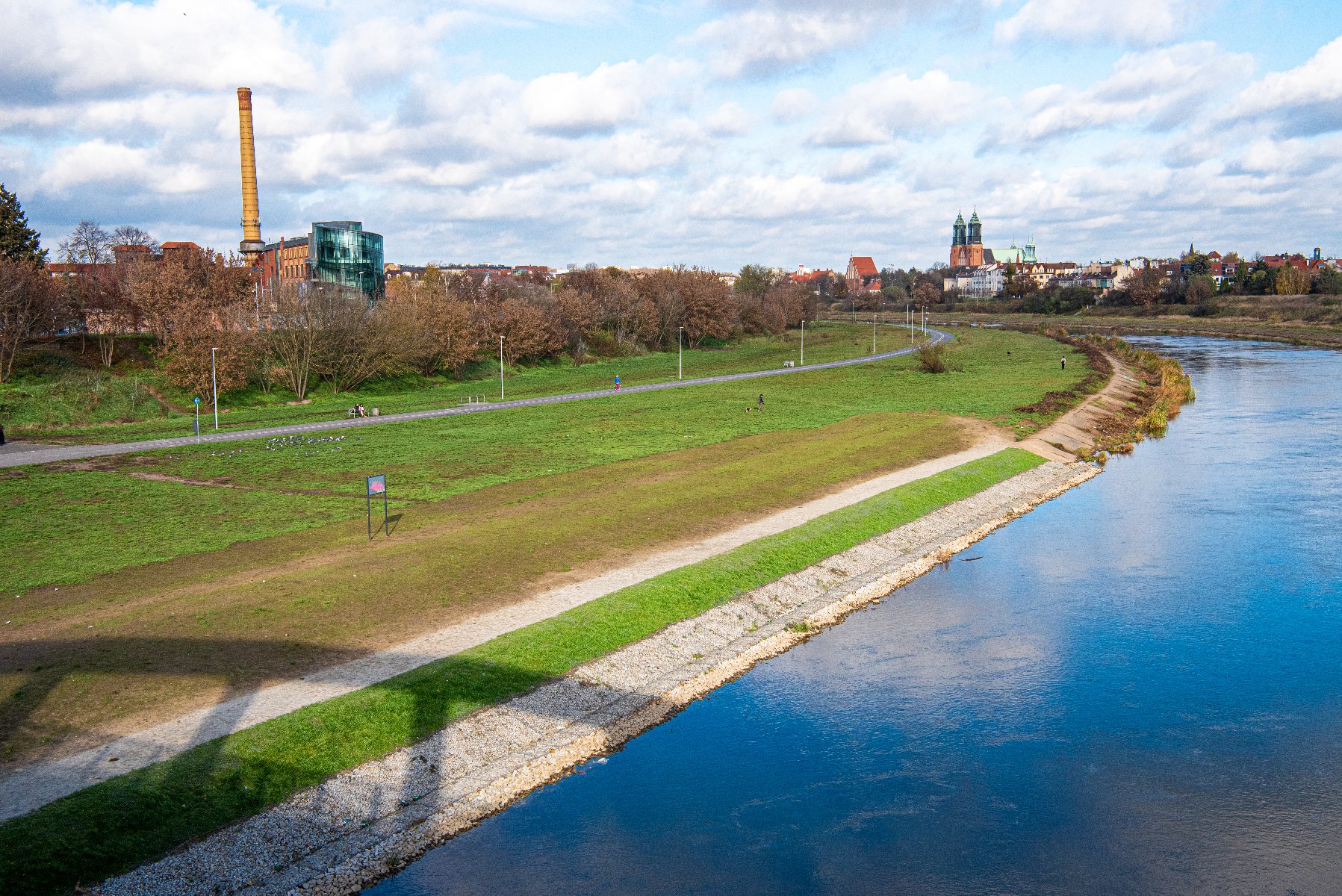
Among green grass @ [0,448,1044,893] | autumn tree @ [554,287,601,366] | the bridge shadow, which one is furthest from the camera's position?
autumn tree @ [554,287,601,366]

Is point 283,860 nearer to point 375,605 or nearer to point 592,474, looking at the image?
point 375,605

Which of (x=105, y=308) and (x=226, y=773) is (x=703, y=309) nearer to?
(x=105, y=308)

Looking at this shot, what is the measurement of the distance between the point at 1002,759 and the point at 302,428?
44.6 metres

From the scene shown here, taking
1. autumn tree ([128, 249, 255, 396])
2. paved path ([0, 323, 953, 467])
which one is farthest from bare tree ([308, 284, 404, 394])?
paved path ([0, 323, 953, 467])

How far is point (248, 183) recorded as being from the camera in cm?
10062

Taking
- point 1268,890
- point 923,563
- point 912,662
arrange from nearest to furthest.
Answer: point 1268,890 → point 912,662 → point 923,563

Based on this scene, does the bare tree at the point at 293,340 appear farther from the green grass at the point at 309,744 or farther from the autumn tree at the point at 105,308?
the green grass at the point at 309,744

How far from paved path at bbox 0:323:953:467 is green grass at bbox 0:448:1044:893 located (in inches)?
1247

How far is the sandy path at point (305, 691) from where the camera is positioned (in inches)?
595

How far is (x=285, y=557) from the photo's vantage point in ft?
89.5

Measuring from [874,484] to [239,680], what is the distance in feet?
85.3

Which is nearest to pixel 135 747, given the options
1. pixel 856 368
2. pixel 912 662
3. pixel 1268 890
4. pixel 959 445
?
pixel 912 662

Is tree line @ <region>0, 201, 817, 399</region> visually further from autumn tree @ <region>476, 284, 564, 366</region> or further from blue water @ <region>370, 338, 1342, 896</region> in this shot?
blue water @ <region>370, 338, 1342, 896</region>

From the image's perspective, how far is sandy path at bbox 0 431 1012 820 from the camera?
49.6ft
